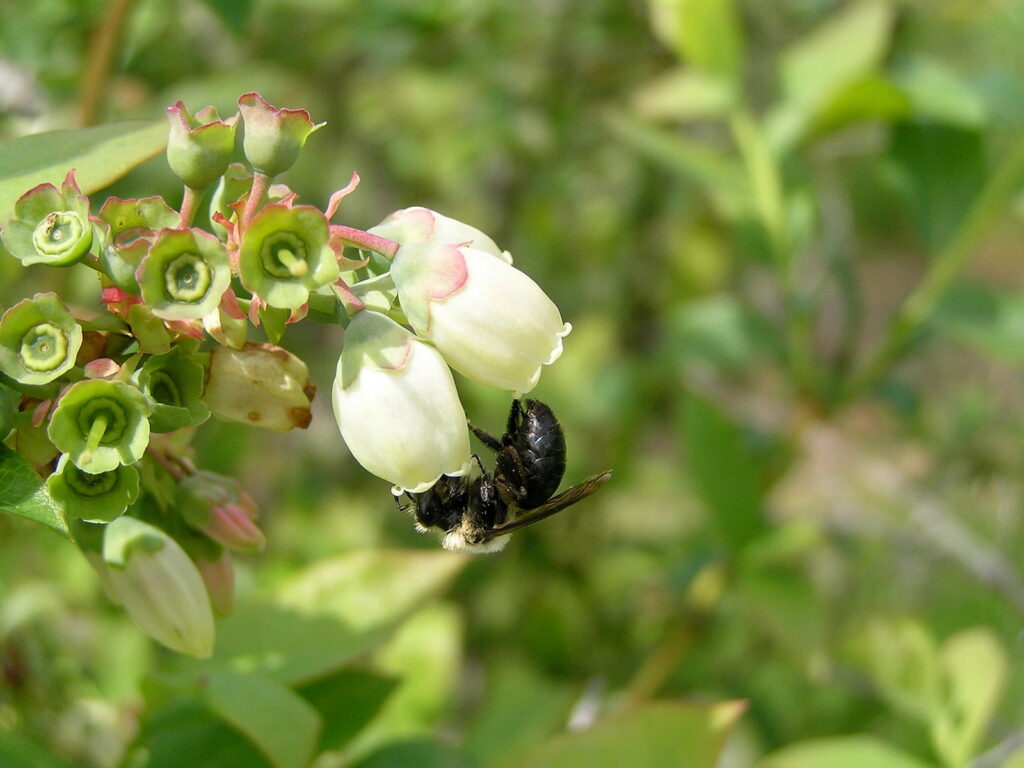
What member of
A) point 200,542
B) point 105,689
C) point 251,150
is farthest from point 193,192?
point 105,689

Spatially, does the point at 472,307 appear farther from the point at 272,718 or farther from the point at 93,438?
the point at 272,718

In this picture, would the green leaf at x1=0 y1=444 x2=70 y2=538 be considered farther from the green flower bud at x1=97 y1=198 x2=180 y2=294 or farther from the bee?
the bee

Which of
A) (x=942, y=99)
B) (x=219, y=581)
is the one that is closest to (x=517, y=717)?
(x=219, y=581)

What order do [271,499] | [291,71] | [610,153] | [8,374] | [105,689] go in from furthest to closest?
1. [610,153]
2. [271,499]
3. [291,71]
4. [105,689]
5. [8,374]

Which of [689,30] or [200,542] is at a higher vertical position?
[689,30]

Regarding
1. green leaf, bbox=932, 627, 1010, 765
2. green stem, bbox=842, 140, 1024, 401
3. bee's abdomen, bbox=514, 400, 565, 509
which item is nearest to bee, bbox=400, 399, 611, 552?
bee's abdomen, bbox=514, 400, 565, 509

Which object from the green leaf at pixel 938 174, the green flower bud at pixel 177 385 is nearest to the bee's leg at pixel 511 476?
the green flower bud at pixel 177 385

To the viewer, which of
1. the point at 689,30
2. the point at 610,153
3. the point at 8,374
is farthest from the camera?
the point at 610,153

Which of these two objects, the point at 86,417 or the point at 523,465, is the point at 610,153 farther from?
the point at 86,417
